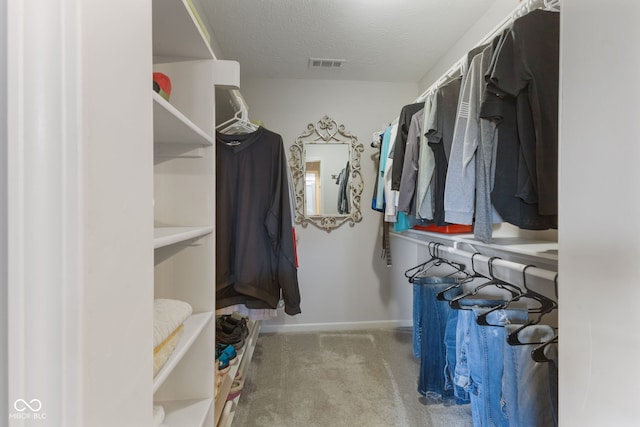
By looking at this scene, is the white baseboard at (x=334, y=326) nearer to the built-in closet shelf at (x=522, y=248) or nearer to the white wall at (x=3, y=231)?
the built-in closet shelf at (x=522, y=248)

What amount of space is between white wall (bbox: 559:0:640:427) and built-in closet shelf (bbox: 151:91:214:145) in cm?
79

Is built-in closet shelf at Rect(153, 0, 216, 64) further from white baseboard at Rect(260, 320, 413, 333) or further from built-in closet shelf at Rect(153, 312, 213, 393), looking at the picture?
white baseboard at Rect(260, 320, 413, 333)

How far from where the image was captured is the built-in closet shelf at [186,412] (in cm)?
87

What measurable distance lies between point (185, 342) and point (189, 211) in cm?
46

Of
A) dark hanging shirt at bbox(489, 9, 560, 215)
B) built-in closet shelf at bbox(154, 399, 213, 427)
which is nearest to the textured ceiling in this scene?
dark hanging shirt at bbox(489, 9, 560, 215)

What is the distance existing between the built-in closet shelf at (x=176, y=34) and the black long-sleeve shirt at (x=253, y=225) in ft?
1.52

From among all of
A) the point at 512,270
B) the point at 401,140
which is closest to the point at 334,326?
the point at 512,270

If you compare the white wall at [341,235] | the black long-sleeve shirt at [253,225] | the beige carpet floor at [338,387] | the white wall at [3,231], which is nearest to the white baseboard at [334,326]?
the white wall at [341,235]

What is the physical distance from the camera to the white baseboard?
8.00 feet

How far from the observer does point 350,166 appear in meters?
2.49

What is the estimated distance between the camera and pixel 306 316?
8.13ft

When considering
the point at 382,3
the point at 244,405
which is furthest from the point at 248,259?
the point at 382,3

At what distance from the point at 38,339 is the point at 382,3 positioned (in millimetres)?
2042

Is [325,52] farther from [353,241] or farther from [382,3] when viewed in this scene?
[353,241]
